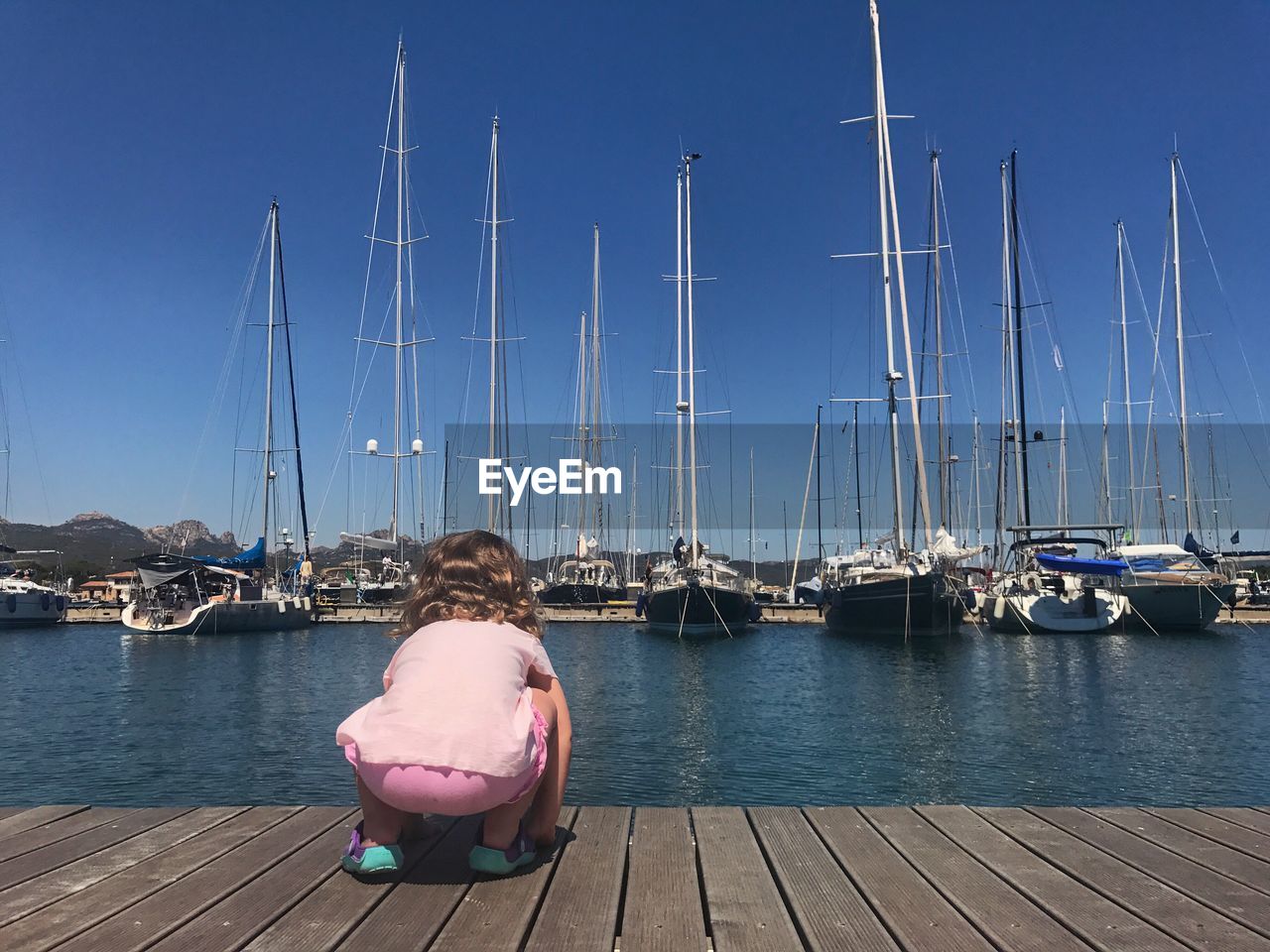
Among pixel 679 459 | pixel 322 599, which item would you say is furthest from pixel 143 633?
pixel 679 459

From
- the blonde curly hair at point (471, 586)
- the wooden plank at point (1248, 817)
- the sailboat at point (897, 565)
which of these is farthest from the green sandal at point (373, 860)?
the sailboat at point (897, 565)

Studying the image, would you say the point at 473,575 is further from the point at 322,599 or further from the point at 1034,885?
the point at 322,599

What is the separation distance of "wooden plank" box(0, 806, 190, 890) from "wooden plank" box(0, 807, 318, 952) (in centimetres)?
32

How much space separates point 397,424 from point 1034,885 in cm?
4284

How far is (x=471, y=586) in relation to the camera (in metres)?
3.32

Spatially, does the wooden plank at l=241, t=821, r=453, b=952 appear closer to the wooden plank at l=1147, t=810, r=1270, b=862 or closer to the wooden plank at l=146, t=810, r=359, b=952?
the wooden plank at l=146, t=810, r=359, b=952

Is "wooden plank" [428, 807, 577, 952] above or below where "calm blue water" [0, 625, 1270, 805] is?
above

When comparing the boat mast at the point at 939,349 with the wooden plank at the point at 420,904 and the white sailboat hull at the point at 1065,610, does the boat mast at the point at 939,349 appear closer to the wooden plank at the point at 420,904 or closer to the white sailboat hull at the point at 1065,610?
the white sailboat hull at the point at 1065,610

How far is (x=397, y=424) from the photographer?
43625 millimetres

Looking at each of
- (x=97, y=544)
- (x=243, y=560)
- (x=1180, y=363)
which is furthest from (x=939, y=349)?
(x=97, y=544)

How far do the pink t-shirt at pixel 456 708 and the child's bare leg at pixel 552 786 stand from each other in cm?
20

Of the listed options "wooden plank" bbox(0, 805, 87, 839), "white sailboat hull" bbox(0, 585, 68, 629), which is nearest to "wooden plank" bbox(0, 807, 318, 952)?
"wooden plank" bbox(0, 805, 87, 839)

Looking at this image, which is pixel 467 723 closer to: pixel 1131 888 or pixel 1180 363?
pixel 1131 888

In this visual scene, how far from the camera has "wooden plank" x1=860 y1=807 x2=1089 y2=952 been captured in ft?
8.74
